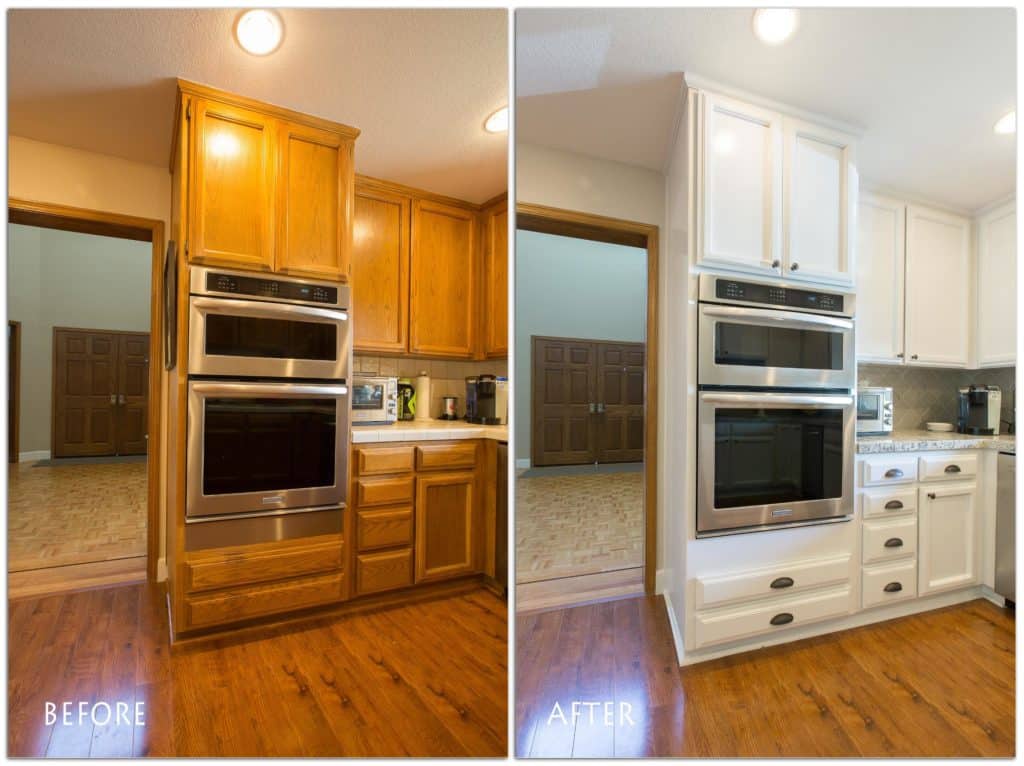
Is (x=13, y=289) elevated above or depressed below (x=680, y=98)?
below

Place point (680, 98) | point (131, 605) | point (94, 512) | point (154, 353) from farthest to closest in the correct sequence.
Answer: point (94, 512), point (154, 353), point (131, 605), point (680, 98)

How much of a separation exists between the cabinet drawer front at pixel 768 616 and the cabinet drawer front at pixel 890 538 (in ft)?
0.52

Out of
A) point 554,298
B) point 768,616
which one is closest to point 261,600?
point 554,298

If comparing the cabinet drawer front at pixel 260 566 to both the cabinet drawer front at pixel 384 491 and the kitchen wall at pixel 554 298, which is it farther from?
the kitchen wall at pixel 554 298

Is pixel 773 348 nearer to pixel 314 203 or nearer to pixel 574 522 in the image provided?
pixel 574 522

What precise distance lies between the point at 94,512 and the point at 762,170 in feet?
11.7

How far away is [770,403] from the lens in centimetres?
125

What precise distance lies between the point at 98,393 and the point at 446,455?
240 centimetres

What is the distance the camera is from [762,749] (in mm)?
986

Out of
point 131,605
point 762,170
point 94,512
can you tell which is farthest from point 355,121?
point 94,512

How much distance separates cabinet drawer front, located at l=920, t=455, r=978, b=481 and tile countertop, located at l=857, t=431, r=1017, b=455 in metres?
0.03

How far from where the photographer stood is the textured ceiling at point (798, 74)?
36.4 inches

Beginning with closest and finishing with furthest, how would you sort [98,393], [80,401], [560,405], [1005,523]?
1. [560,405]
2. [1005,523]
3. [80,401]
4. [98,393]

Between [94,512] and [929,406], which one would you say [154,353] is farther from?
[929,406]
